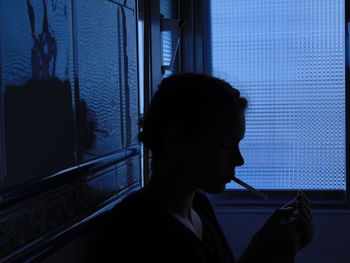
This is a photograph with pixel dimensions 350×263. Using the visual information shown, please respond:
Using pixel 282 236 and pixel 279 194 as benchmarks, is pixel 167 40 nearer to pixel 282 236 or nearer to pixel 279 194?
pixel 279 194

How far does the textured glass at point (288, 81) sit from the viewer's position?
6.82 ft

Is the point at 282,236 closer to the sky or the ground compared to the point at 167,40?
closer to the ground

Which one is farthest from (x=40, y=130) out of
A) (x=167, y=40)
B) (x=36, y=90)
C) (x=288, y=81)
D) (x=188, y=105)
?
(x=288, y=81)

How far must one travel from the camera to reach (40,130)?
767 mm

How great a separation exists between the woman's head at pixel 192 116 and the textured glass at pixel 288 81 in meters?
1.17

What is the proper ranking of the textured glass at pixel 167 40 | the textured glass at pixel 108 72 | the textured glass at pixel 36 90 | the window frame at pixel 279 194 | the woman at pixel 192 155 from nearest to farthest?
the textured glass at pixel 36 90, the woman at pixel 192 155, the textured glass at pixel 108 72, the textured glass at pixel 167 40, the window frame at pixel 279 194

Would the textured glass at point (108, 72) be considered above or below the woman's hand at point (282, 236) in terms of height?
above

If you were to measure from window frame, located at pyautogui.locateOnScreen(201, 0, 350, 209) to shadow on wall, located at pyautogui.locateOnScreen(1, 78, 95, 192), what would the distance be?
4.33ft

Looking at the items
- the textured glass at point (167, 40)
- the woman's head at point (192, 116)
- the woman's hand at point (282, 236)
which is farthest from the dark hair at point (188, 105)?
the textured glass at point (167, 40)

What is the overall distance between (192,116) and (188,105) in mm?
23

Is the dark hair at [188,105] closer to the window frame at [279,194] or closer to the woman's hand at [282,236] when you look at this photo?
the woman's hand at [282,236]

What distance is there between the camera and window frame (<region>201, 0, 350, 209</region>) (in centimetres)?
205

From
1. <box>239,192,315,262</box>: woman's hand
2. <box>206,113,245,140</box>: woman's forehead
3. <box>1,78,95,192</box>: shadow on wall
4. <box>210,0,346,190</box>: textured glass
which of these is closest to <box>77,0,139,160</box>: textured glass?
<box>1,78,95,192</box>: shadow on wall

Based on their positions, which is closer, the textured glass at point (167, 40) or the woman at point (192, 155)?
the woman at point (192, 155)
